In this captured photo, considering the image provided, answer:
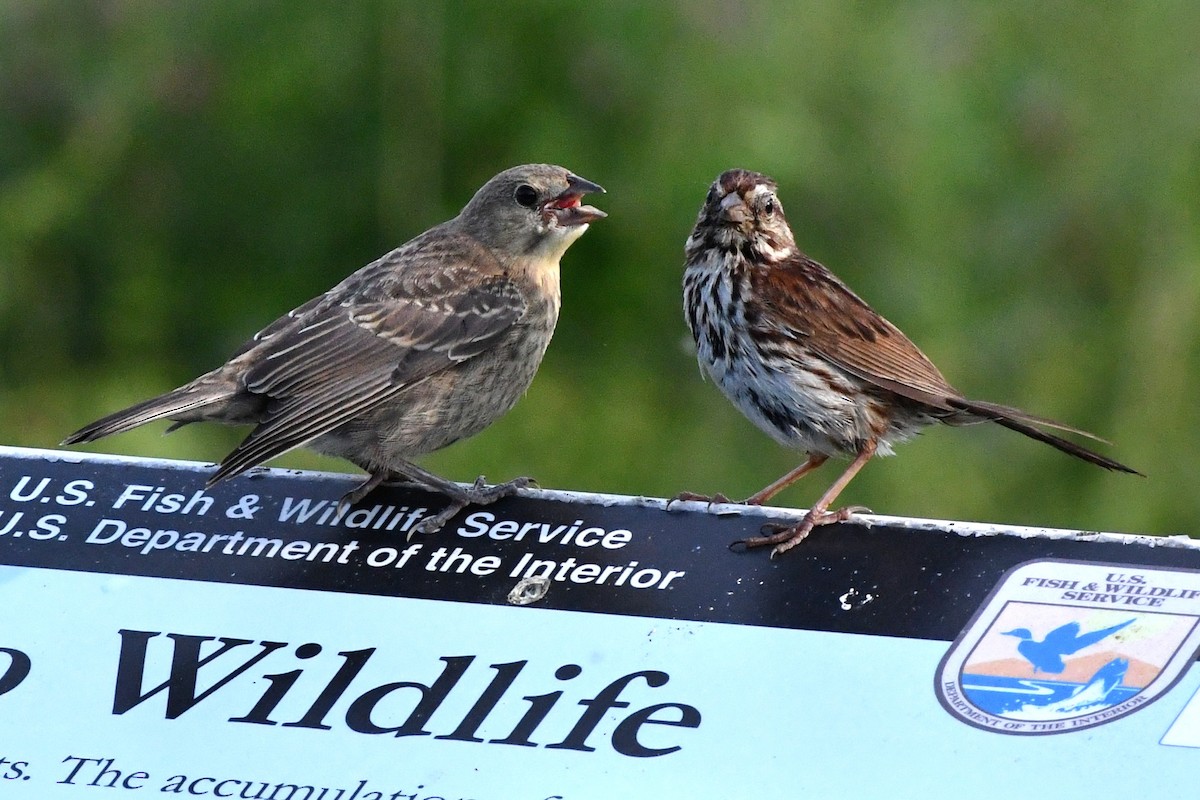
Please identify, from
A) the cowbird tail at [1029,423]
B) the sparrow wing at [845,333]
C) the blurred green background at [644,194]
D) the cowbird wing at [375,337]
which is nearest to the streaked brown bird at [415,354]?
the cowbird wing at [375,337]

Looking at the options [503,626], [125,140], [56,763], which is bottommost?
[56,763]

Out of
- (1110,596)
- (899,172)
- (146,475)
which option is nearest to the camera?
(1110,596)

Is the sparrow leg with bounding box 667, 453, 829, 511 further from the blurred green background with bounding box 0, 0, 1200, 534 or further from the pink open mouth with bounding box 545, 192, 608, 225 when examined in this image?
the blurred green background with bounding box 0, 0, 1200, 534

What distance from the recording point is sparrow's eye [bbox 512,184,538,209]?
183 inches

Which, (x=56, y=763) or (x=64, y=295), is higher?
(x=64, y=295)

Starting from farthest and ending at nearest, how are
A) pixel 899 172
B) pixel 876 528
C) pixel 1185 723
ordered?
pixel 899 172
pixel 876 528
pixel 1185 723

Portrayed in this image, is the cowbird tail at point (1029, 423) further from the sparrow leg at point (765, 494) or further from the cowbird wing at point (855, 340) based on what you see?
the sparrow leg at point (765, 494)

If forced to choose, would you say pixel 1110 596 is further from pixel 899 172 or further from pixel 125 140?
pixel 125 140

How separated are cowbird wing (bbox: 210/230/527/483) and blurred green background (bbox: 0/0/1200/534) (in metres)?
1.86

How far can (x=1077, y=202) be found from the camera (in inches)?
269

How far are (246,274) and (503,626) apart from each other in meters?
3.88

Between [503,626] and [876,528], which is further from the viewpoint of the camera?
[876,528]

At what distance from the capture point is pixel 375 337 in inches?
168

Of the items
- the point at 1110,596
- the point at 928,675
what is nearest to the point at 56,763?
the point at 928,675
